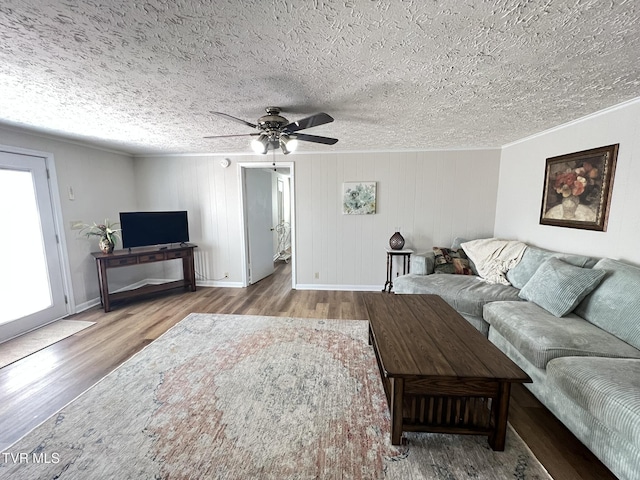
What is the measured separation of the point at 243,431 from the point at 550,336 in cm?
215

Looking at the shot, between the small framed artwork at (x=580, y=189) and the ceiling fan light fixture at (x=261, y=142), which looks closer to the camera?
the ceiling fan light fixture at (x=261, y=142)

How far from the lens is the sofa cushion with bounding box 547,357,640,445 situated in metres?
1.22

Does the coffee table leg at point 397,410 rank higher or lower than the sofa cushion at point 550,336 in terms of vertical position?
lower

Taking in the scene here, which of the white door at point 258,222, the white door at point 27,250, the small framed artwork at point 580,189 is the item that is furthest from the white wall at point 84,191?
the small framed artwork at point 580,189

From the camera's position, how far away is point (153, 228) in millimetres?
3963

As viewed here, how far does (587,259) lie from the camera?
236 centimetres

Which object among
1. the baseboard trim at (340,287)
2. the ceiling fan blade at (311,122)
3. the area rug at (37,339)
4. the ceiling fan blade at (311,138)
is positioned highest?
the ceiling fan blade at (311,122)

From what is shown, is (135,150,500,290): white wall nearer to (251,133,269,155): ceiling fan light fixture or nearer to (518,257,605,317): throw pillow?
(518,257,605,317): throw pillow

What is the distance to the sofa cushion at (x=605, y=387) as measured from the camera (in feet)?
3.99

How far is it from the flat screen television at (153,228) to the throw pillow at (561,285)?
4.56m

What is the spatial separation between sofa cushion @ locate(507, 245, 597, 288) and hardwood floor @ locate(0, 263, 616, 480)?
120 centimetres

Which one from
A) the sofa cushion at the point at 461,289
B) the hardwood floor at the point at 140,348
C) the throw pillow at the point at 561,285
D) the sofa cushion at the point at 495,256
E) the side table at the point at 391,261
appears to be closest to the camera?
the hardwood floor at the point at 140,348

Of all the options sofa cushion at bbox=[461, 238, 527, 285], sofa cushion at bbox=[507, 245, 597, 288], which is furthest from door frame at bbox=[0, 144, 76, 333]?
sofa cushion at bbox=[507, 245, 597, 288]

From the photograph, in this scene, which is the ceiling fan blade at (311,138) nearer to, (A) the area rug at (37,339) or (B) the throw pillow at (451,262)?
(B) the throw pillow at (451,262)
